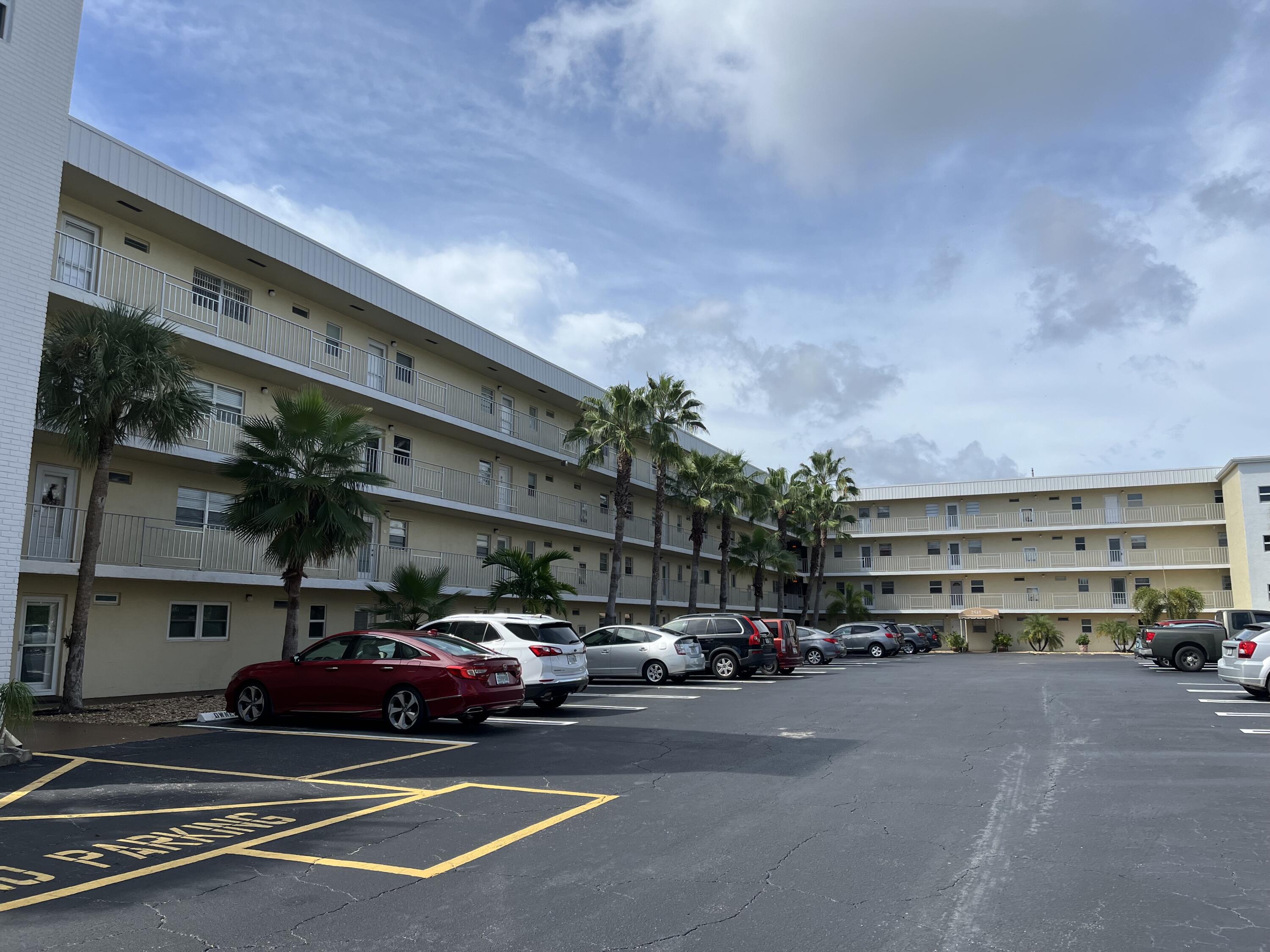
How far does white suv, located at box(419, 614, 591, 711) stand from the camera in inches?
646

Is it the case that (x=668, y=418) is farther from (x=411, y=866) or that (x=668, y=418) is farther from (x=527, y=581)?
(x=411, y=866)

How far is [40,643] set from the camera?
18.1 m

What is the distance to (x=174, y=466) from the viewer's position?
20766mm

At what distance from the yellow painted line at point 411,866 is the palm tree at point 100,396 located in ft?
36.3

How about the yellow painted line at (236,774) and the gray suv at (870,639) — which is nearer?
the yellow painted line at (236,774)

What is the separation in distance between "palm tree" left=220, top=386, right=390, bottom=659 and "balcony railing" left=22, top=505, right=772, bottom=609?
2.80 ft

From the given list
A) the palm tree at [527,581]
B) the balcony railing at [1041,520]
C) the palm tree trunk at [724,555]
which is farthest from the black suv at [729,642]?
the balcony railing at [1041,520]

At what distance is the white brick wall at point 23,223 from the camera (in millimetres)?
12602

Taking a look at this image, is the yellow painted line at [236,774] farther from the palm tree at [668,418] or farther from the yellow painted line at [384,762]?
the palm tree at [668,418]

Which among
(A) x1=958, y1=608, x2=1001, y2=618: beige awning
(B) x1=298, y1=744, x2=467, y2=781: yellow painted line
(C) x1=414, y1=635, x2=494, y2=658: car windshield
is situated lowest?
(B) x1=298, y1=744, x2=467, y2=781: yellow painted line

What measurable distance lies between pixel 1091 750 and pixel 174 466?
61.3ft

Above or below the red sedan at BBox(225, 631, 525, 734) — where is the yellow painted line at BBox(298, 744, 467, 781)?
below

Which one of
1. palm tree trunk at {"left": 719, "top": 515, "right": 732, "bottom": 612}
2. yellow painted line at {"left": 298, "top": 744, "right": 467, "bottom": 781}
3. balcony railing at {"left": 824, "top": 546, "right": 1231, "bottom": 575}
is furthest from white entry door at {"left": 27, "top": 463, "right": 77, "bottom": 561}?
balcony railing at {"left": 824, "top": 546, "right": 1231, "bottom": 575}

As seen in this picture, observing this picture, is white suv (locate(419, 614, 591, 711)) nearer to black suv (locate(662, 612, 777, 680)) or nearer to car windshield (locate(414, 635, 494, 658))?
car windshield (locate(414, 635, 494, 658))
